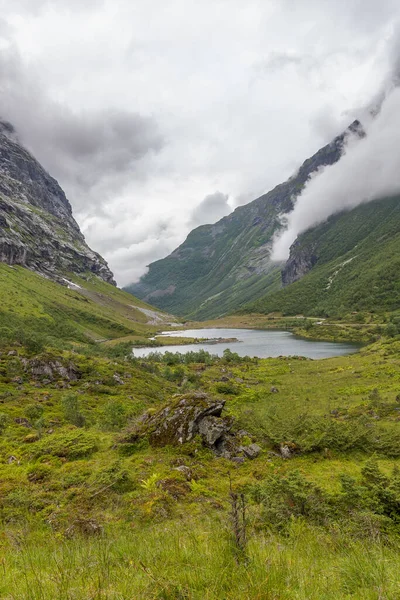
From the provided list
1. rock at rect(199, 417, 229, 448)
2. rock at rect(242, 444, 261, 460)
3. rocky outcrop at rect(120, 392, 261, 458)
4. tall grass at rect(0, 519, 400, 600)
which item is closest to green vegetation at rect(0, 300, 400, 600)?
tall grass at rect(0, 519, 400, 600)

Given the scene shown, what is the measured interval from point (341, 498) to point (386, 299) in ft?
612

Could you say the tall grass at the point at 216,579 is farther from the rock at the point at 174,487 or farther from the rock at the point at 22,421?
the rock at the point at 22,421

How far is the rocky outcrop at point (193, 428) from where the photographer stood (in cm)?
1486

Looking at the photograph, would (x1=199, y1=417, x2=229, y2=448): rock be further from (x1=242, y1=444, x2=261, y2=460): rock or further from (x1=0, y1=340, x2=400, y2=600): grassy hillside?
(x1=242, y1=444, x2=261, y2=460): rock

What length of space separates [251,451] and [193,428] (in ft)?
9.60

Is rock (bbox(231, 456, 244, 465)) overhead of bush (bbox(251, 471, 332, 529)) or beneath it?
beneath

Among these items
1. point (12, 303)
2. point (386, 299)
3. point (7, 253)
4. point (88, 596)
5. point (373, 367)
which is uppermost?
point (7, 253)

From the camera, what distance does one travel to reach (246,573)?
9.86 ft

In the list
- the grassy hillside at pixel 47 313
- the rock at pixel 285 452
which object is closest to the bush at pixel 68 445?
the rock at pixel 285 452

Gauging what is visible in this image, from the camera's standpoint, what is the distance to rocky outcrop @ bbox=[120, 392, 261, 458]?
14859 mm

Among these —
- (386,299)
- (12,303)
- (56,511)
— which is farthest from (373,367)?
(386,299)

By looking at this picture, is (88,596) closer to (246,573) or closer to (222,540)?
(246,573)

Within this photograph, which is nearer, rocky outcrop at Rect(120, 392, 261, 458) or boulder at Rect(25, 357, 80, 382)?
rocky outcrop at Rect(120, 392, 261, 458)

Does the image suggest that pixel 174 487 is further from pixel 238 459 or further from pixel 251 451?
pixel 251 451
